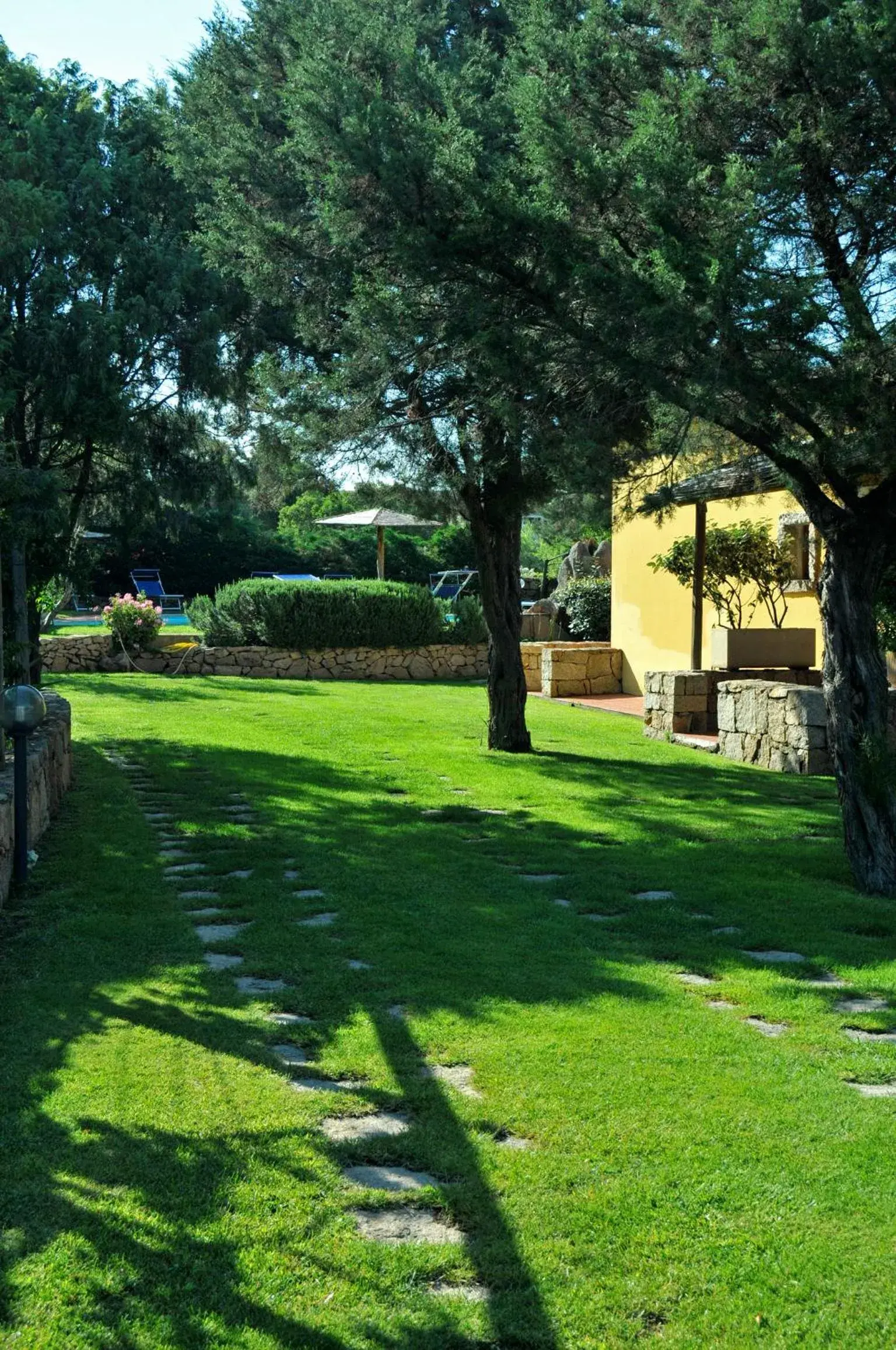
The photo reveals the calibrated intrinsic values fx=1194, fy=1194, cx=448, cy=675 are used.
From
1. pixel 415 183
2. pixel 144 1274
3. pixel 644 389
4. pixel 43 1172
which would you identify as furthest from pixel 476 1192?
pixel 415 183

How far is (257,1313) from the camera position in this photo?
2.45 meters

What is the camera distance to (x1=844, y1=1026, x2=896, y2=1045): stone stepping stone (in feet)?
13.3

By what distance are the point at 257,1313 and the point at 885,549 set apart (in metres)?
5.33

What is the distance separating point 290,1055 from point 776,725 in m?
8.17

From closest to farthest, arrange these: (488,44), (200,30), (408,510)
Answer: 1. (488,44)
2. (408,510)
3. (200,30)

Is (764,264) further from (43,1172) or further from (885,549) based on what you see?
(43,1172)

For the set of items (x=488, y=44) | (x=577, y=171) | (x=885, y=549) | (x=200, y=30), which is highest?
(x=200, y=30)

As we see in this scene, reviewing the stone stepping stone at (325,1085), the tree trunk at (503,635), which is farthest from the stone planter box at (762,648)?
the stone stepping stone at (325,1085)

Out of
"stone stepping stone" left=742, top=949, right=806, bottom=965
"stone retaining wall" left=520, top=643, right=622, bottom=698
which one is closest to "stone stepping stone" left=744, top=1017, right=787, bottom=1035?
"stone stepping stone" left=742, top=949, right=806, bottom=965

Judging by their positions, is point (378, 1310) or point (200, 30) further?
point (200, 30)

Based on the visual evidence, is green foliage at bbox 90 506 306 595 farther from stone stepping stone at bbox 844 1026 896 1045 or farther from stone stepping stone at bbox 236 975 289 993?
stone stepping stone at bbox 844 1026 896 1045

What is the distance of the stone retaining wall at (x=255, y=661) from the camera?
65.5ft

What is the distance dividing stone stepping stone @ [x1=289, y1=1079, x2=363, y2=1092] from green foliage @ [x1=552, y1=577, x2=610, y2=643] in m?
18.2

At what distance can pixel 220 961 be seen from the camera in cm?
487
